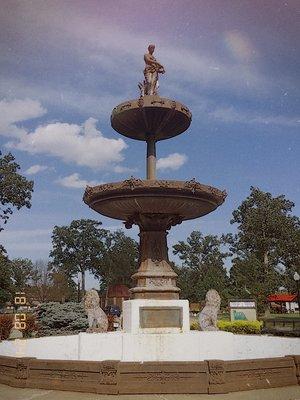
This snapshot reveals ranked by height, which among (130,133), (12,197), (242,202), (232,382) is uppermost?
(242,202)

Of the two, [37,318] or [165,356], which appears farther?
[37,318]

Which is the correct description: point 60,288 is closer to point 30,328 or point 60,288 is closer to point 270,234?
point 270,234

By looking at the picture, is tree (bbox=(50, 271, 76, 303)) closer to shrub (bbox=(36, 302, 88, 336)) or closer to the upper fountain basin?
shrub (bbox=(36, 302, 88, 336))

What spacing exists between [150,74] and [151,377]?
32.3ft

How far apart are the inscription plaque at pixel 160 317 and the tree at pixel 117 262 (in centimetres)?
7753

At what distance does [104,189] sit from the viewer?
39.3ft

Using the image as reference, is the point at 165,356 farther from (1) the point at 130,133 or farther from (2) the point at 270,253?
(2) the point at 270,253

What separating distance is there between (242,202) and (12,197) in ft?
116

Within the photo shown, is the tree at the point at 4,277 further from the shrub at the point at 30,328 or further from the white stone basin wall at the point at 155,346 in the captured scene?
the white stone basin wall at the point at 155,346

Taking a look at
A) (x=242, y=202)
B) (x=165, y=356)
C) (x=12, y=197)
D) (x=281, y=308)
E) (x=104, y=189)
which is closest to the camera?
(x=165, y=356)

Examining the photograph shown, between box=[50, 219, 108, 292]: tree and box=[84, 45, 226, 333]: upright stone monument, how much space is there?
7801 cm

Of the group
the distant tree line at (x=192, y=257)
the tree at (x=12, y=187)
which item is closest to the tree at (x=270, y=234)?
the distant tree line at (x=192, y=257)

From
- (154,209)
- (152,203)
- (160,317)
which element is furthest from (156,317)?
(152,203)

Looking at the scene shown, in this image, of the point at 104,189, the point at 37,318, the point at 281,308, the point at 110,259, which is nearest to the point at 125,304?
the point at 104,189
